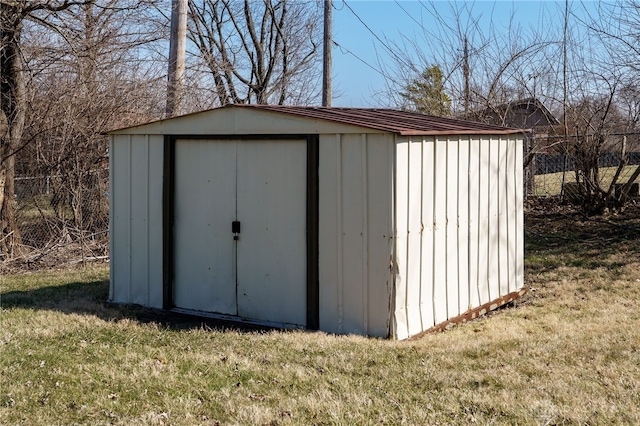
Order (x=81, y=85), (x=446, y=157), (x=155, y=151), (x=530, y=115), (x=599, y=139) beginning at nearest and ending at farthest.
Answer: (x=446, y=157) < (x=155, y=151) < (x=81, y=85) < (x=599, y=139) < (x=530, y=115)

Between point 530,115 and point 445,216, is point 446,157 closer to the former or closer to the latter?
point 445,216

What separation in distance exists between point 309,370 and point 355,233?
1822 mm

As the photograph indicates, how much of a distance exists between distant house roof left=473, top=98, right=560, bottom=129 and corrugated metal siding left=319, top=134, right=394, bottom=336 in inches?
339

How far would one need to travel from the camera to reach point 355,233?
7680 mm

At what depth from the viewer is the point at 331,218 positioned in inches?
308

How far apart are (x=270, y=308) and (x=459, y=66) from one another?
31.6ft

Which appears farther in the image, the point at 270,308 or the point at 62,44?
the point at 62,44

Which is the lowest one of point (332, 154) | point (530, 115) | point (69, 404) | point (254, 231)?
point (69, 404)

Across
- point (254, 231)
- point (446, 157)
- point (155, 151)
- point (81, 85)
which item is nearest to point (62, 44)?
point (81, 85)

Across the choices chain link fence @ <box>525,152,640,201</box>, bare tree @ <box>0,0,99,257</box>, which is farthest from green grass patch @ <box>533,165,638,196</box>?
bare tree @ <box>0,0,99,257</box>

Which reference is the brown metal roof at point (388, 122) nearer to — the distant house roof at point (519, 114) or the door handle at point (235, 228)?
the door handle at point (235, 228)

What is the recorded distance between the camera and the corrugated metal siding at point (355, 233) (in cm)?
749

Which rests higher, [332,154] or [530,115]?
[530,115]

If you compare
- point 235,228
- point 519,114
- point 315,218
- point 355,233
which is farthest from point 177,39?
point 519,114
